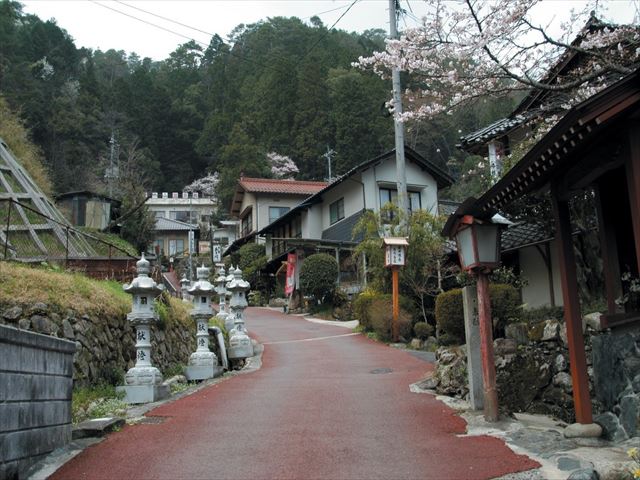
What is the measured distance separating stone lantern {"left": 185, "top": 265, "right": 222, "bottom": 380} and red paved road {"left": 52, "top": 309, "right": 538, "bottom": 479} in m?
0.87

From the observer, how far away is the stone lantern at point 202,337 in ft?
41.6

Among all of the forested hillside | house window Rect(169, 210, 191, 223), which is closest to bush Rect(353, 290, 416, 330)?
the forested hillside

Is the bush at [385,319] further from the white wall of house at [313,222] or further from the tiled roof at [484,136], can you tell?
the white wall of house at [313,222]

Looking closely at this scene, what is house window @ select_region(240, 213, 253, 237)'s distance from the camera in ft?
160

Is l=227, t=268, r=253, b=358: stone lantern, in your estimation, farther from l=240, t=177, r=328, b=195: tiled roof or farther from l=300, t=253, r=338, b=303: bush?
l=240, t=177, r=328, b=195: tiled roof

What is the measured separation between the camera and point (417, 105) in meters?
13.0

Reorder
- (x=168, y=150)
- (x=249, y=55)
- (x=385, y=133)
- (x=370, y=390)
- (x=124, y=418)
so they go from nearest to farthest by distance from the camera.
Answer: (x=124, y=418) < (x=370, y=390) < (x=385, y=133) < (x=249, y=55) < (x=168, y=150)

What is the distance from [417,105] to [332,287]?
18.2 meters

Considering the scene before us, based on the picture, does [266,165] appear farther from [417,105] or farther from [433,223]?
[417,105]

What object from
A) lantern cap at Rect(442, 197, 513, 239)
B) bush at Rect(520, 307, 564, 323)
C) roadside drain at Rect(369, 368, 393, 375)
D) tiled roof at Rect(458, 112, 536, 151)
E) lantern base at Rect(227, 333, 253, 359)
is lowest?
roadside drain at Rect(369, 368, 393, 375)

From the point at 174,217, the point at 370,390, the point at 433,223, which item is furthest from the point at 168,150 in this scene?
the point at 370,390

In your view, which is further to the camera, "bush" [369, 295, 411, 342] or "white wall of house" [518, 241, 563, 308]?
"bush" [369, 295, 411, 342]

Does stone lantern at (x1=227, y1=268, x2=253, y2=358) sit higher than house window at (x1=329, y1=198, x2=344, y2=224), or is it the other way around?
house window at (x1=329, y1=198, x2=344, y2=224)

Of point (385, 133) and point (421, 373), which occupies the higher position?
point (385, 133)
